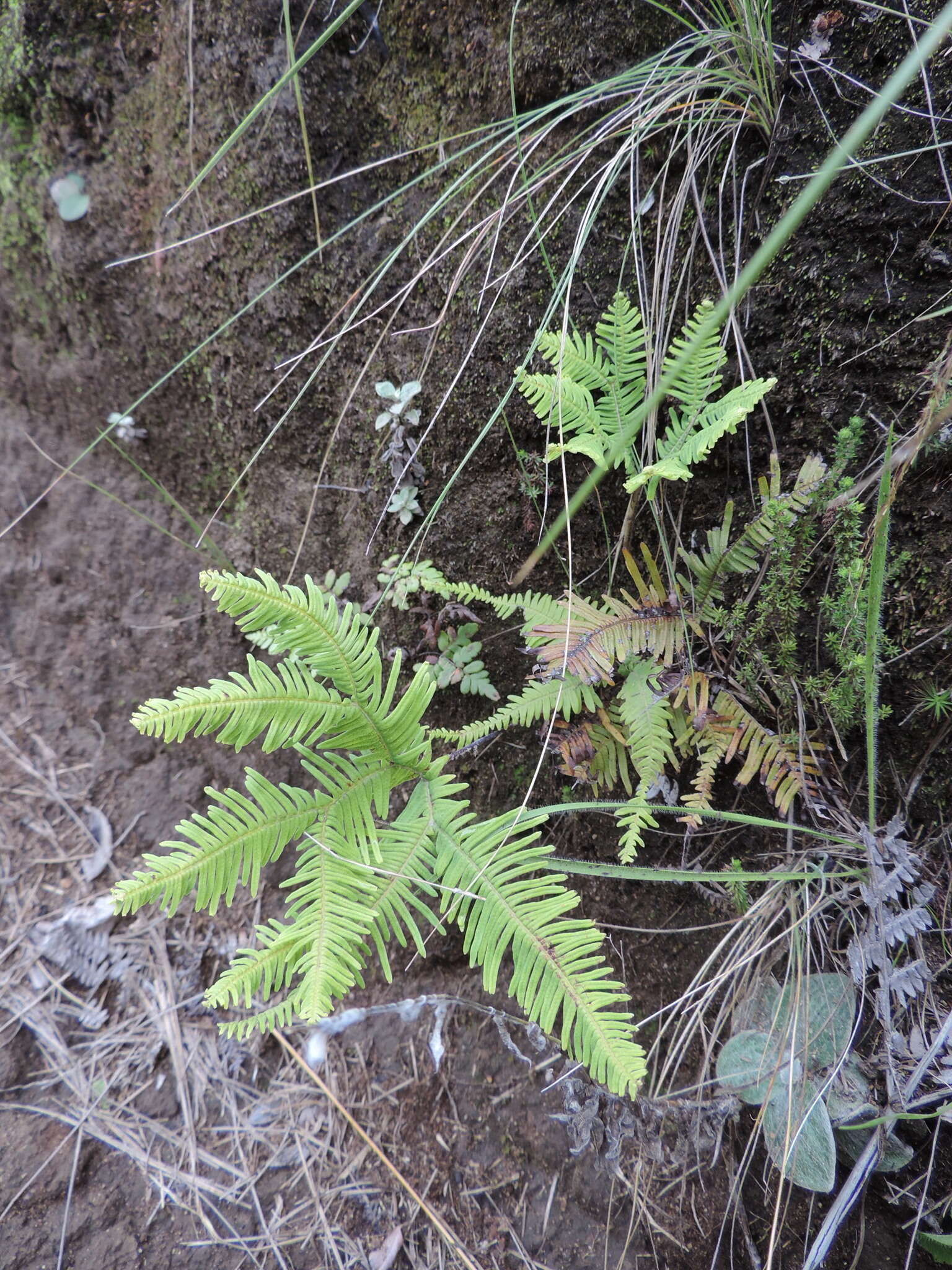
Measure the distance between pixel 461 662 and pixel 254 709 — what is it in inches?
29.6

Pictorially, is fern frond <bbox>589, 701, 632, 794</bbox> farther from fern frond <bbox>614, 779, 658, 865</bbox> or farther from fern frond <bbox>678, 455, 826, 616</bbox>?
fern frond <bbox>678, 455, 826, 616</bbox>

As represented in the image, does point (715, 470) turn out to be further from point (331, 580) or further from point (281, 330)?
point (281, 330)

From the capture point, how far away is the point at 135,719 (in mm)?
1398

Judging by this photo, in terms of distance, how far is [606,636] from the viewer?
180 cm

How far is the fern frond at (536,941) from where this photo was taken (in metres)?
1.41

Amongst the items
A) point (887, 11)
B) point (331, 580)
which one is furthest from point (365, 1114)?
point (887, 11)

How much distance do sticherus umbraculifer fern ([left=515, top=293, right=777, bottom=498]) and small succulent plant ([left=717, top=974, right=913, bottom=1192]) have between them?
1.35m

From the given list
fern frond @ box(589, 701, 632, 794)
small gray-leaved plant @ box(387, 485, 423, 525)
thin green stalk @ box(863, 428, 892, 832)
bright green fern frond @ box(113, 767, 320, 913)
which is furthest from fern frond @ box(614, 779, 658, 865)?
small gray-leaved plant @ box(387, 485, 423, 525)

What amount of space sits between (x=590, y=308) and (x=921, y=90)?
881mm

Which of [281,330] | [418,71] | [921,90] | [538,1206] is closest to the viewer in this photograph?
[921,90]

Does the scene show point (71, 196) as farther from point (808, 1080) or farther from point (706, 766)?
point (808, 1080)

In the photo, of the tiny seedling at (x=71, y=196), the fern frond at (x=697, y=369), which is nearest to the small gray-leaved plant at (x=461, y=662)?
the fern frond at (x=697, y=369)

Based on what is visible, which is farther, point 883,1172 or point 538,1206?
point 538,1206

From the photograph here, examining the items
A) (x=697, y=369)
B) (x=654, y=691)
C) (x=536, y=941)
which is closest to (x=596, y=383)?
(x=697, y=369)
